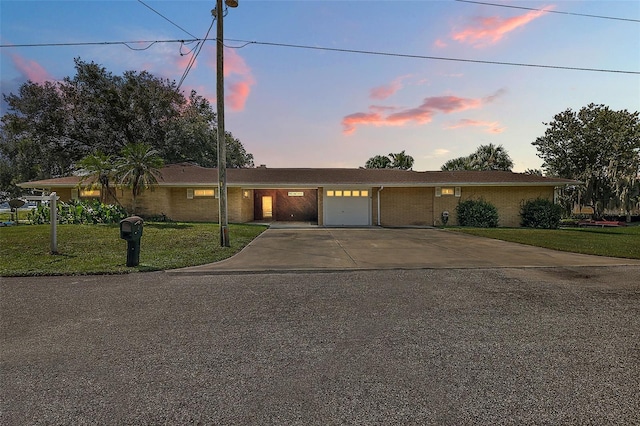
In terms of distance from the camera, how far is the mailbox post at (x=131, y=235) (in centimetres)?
720

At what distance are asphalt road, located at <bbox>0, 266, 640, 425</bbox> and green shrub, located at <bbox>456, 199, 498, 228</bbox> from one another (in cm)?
1387

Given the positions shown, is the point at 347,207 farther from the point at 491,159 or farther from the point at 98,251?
the point at 491,159

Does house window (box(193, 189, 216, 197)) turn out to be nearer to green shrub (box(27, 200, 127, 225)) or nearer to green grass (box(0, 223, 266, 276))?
green shrub (box(27, 200, 127, 225))

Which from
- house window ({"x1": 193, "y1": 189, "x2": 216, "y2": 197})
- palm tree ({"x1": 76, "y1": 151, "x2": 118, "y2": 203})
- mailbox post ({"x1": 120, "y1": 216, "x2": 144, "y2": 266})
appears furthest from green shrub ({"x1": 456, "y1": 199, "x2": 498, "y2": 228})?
palm tree ({"x1": 76, "y1": 151, "x2": 118, "y2": 203})

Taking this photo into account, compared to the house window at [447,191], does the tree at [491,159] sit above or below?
above

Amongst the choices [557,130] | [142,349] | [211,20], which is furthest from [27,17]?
[557,130]

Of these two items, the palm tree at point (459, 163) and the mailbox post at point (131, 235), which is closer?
the mailbox post at point (131, 235)

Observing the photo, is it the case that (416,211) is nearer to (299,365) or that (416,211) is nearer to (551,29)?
(551,29)

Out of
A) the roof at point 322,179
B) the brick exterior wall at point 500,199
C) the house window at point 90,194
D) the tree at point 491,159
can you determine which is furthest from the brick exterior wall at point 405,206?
the house window at point 90,194

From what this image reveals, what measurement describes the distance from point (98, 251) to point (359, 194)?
47.1 feet

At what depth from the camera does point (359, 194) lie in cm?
2006

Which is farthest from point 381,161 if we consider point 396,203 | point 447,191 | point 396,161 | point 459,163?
point 447,191

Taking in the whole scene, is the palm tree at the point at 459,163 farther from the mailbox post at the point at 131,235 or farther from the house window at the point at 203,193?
the mailbox post at the point at 131,235

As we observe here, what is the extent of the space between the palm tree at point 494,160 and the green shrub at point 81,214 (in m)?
31.2
